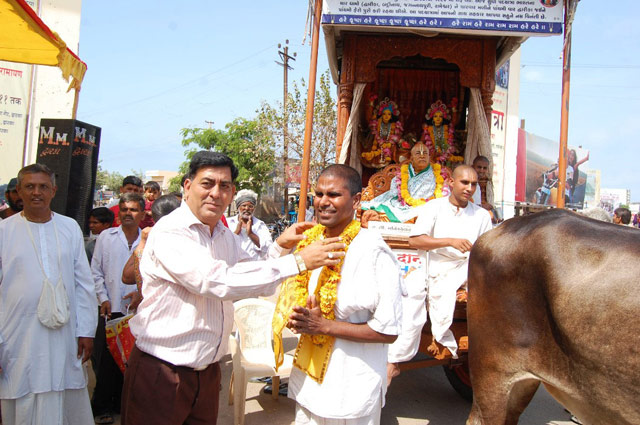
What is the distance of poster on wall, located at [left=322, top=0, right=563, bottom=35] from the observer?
220 inches

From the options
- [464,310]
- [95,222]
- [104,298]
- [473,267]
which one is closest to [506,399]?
[473,267]

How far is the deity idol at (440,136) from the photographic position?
746cm

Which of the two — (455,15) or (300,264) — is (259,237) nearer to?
(455,15)

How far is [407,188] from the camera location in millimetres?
6230

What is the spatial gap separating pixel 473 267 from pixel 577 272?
717 mm

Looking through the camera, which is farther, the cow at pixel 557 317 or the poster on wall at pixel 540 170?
the poster on wall at pixel 540 170

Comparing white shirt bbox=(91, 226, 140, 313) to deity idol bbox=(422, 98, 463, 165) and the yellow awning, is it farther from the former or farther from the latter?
deity idol bbox=(422, 98, 463, 165)

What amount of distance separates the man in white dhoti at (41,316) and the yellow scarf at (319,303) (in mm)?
1466

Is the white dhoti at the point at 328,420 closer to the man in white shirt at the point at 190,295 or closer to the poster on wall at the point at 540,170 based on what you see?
the man in white shirt at the point at 190,295

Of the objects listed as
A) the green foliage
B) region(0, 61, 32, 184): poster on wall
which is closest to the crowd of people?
region(0, 61, 32, 184): poster on wall

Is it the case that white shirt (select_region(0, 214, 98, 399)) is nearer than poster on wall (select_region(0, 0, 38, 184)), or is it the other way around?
white shirt (select_region(0, 214, 98, 399))

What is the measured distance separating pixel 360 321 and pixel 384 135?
19.0ft

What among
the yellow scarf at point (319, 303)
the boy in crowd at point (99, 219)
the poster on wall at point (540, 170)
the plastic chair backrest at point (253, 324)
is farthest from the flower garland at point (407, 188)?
the poster on wall at point (540, 170)

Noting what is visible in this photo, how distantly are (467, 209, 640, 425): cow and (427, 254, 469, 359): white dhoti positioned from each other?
742 millimetres
